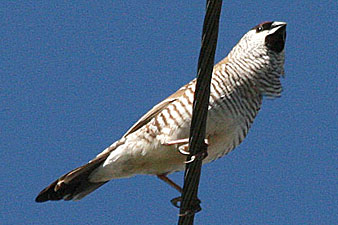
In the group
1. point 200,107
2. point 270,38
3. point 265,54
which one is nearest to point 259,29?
point 270,38

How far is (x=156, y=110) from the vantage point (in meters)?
5.61

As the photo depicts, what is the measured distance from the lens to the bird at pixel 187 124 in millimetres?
5305

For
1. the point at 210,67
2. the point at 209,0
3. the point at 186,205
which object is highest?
the point at 209,0

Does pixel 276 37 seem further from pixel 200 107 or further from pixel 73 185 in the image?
pixel 200 107

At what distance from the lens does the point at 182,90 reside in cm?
565

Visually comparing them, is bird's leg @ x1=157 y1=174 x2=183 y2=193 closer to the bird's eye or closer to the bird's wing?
the bird's wing

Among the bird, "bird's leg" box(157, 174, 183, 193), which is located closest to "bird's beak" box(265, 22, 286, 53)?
the bird

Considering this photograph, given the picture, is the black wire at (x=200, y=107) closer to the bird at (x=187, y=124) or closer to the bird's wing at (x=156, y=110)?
the bird at (x=187, y=124)

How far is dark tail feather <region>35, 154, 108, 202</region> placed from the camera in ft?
18.9

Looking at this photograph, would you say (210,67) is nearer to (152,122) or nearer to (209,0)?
(209,0)

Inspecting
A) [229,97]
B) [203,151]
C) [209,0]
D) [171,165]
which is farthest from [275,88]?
[209,0]

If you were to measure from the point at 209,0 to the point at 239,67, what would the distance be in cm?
194

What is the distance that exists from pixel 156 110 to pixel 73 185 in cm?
98

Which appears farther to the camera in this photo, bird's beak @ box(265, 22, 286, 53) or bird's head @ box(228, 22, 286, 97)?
bird's beak @ box(265, 22, 286, 53)
